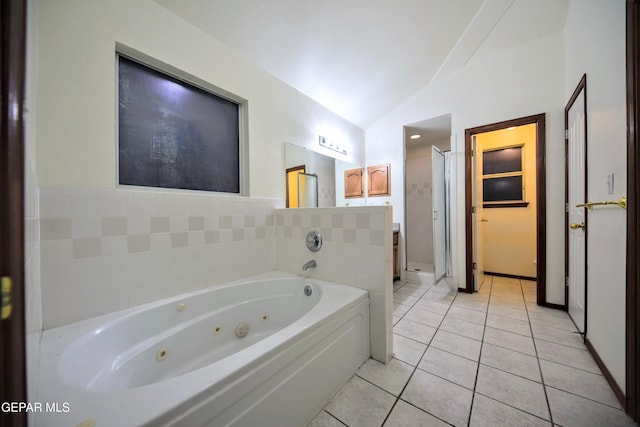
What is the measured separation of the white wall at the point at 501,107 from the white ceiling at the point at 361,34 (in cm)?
17

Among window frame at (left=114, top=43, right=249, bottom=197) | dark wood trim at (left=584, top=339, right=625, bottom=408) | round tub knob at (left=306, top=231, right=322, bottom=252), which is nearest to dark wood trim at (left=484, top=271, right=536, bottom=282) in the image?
dark wood trim at (left=584, top=339, right=625, bottom=408)

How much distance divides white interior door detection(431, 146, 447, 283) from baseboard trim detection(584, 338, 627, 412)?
1.29 metres

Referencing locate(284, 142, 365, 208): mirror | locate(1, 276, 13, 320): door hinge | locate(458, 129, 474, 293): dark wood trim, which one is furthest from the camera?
locate(458, 129, 474, 293): dark wood trim

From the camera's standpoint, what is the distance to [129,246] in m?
1.23

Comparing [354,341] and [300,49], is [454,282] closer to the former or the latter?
[354,341]

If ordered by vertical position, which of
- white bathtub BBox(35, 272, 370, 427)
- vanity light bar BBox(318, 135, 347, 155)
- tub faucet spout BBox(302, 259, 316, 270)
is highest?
vanity light bar BBox(318, 135, 347, 155)

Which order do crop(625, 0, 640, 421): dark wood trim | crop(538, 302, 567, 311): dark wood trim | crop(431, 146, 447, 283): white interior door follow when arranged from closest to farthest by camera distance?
crop(625, 0, 640, 421): dark wood trim < crop(538, 302, 567, 311): dark wood trim < crop(431, 146, 447, 283): white interior door

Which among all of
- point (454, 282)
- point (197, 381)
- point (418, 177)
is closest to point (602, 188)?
point (454, 282)

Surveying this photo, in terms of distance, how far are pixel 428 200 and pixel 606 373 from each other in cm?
275

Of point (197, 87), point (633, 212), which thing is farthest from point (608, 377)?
point (197, 87)

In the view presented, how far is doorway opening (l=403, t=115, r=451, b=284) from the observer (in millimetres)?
2664

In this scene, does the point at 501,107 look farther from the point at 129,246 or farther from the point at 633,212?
the point at 129,246

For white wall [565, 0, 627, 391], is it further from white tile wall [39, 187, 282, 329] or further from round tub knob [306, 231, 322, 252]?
white tile wall [39, 187, 282, 329]

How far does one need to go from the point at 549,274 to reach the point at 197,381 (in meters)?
3.01
